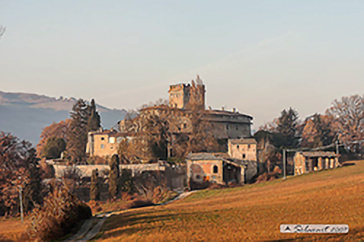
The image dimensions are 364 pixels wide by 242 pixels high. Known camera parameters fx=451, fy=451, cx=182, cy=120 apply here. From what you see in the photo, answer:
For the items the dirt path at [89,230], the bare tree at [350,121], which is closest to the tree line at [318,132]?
the bare tree at [350,121]

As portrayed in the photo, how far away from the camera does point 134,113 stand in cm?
9375

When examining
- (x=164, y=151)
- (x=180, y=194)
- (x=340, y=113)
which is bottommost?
(x=180, y=194)

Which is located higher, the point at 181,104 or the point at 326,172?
the point at 181,104

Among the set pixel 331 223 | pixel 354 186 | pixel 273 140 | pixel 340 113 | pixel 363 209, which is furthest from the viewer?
pixel 273 140

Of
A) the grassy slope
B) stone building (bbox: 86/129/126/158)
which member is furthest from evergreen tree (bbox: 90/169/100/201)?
the grassy slope

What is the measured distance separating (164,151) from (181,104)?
26.8 meters

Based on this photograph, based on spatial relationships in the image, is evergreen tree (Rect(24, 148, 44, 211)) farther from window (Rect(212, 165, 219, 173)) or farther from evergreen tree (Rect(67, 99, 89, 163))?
window (Rect(212, 165, 219, 173))

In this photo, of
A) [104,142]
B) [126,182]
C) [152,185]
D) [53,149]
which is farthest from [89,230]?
[53,149]

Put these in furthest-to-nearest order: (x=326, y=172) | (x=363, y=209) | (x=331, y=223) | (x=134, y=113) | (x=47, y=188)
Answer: (x=134, y=113)
(x=47, y=188)
(x=326, y=172)
(x=363, y=209)
(x=331, y=223)

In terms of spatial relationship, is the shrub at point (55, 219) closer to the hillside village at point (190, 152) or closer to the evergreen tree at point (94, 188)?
A: the evergreen tree at point (94, 188)

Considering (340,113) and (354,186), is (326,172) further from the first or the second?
(340,113)

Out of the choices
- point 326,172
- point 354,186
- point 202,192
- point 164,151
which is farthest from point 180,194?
point 354,186

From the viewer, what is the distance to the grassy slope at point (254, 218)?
1040 inches

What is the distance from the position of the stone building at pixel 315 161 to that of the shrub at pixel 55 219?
38846mm
